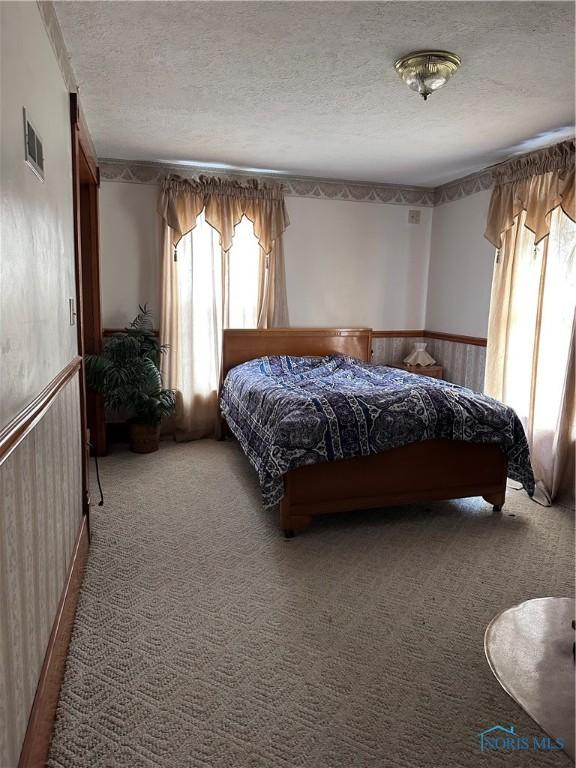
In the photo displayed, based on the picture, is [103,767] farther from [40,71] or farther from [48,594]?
[40,71]

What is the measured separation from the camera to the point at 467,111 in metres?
3.10

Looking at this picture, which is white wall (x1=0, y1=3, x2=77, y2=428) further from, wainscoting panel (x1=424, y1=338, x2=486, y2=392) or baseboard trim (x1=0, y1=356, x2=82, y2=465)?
wainscoting panel (x1=424, y1=338, x2=486, y2=392)

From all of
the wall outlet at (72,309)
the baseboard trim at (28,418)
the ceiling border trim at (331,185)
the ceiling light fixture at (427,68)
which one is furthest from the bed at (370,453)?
the ceiling border trim at (331,185)

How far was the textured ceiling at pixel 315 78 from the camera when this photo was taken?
210cm

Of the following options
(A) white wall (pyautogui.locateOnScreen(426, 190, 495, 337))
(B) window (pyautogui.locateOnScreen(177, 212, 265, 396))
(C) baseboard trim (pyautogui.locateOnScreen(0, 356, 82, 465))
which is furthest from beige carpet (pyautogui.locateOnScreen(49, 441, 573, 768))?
(A) white wall (pyautogui.locateOnScreen(426, 190, 495, 337))

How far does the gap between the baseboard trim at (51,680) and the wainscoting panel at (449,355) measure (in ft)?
11.5

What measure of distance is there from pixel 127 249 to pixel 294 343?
5.51 ft

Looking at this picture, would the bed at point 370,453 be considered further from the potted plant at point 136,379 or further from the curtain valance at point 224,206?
the curtain valance at point 224,206

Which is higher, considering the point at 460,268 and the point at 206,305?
the point at 460,268

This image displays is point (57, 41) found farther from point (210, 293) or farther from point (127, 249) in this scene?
point (210, 293)

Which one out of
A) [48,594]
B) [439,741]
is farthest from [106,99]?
[439,741]

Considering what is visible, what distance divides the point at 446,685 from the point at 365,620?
0.44m

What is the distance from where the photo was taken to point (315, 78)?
2676 mm

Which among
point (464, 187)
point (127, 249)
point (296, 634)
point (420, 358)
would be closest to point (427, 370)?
point (420, 358)
